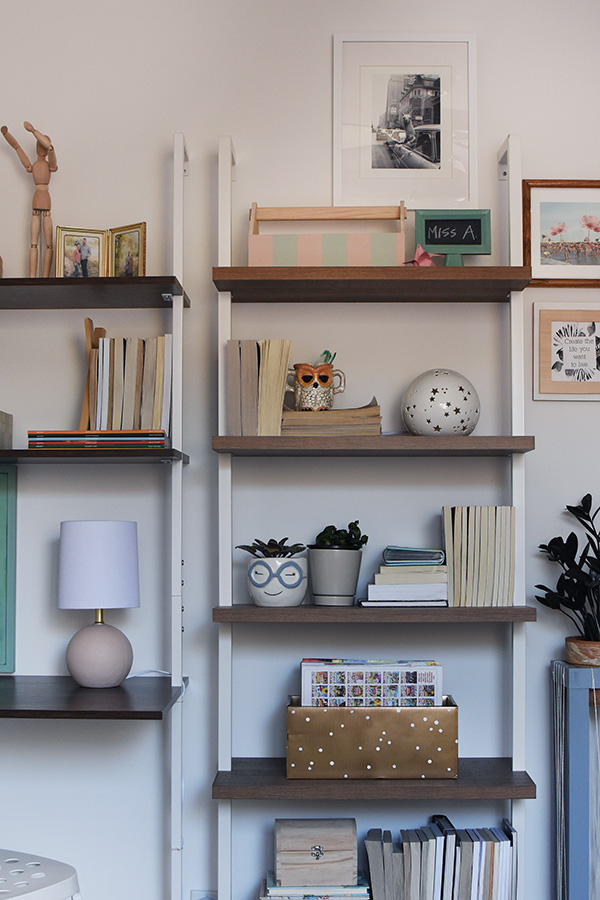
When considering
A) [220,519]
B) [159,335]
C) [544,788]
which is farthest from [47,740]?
[544,788]

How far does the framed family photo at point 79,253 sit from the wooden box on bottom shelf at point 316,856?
4.64 ft

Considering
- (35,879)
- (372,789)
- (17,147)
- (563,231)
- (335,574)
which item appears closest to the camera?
(35,879)

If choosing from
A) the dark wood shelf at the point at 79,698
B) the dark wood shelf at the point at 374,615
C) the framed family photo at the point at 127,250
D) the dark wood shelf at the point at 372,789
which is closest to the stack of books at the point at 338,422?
the dark wood shelf at the point at 374,615

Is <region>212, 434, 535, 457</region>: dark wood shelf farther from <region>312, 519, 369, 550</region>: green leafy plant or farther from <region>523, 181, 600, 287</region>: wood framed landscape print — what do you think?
<region>523, 181, 600, 287</region>: wood framed landscape print

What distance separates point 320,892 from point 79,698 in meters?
0.70

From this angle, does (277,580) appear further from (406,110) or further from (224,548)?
(406,110)

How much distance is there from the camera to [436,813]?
6.95ft

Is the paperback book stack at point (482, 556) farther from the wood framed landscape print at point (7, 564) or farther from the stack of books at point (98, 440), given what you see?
the wood framed landscape print at point (7, 564)

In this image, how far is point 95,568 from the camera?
192 centimetres

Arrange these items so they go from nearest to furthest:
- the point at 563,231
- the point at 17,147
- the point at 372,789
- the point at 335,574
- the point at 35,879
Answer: the point at 35,879, the point at 372,789, the point at 335,574, the point at 17,147, the point at 563,231

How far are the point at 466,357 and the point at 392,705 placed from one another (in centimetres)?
89

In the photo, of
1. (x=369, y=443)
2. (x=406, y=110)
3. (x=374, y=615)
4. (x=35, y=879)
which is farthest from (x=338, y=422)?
(x=35, y=879)

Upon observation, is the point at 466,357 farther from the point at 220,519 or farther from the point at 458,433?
the point at 220,519

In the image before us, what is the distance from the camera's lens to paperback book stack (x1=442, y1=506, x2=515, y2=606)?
1.97 metres
